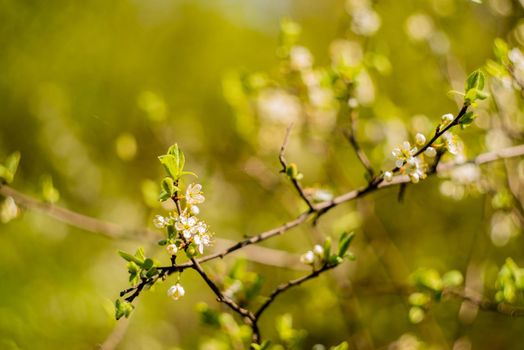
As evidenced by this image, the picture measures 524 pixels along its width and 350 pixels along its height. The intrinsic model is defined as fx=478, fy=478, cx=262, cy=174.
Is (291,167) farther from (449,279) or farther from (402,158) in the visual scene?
(449,279)

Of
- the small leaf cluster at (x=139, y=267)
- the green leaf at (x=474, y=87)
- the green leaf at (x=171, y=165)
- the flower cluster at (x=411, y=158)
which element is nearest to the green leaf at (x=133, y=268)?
the small leaf cluster at (x=139, y=267)

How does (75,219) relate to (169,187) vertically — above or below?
above

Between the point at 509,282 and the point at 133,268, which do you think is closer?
the point at 133,268

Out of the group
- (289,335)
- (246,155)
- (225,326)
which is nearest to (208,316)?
(225,326)

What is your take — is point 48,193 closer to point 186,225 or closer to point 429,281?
point 186,225

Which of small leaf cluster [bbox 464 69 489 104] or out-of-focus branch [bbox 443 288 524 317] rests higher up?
small leaf cluster [bbox 464 69 489 104]

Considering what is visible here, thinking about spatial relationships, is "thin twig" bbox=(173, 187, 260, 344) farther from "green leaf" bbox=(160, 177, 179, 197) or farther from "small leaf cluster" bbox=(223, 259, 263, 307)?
"small leaf cluster" bbox=(223, 259, 263, 307)

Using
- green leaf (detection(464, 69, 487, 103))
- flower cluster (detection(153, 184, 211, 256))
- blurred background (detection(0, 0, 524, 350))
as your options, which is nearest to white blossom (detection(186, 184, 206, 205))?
flower cluster (detection(153, 184, 211, 256))

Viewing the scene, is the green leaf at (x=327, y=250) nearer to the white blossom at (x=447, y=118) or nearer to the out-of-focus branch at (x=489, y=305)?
the white blossom at (x=447, y=118)

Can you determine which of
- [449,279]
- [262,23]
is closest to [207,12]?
[262,23]
